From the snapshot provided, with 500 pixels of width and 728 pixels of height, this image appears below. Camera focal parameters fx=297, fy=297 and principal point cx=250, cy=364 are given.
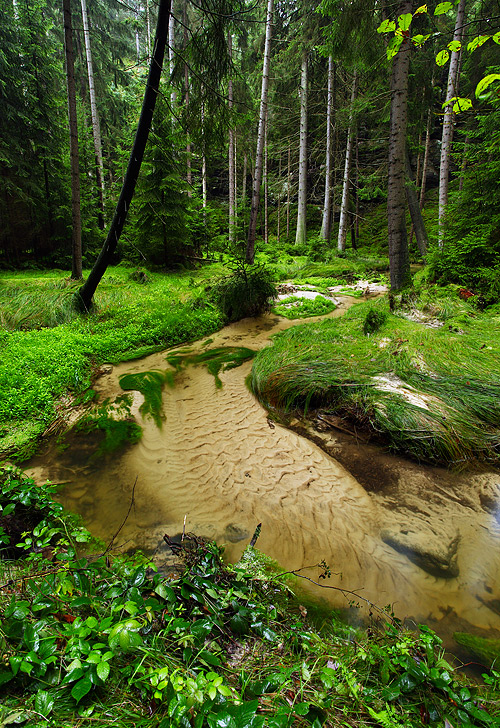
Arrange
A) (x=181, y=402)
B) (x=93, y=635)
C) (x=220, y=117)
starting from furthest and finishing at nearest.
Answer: (x=220, y=117)
(x=181, y=402)
(x=93, y=635)

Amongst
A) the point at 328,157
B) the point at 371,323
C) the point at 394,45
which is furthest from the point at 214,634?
the point at 328,157

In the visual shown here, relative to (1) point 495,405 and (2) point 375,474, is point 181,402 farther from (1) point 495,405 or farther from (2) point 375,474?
(1) point 495,405

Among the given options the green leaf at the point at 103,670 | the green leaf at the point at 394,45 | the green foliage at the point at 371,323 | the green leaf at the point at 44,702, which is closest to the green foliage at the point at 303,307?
the green foliage at the point at 371,323

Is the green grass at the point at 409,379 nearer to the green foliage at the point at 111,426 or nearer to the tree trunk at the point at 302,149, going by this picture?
the green foliage at the point at 111,426

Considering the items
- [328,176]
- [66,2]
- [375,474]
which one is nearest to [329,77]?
[328,176]

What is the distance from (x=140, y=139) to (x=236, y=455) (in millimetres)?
5659

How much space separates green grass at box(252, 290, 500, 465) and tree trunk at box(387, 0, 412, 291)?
155 centimetres

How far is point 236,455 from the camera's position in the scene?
3902 millimetres

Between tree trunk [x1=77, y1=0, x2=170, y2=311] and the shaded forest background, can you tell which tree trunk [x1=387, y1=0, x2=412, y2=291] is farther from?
tree trunk [x1=77, y1=0, x2=170, y2=311]

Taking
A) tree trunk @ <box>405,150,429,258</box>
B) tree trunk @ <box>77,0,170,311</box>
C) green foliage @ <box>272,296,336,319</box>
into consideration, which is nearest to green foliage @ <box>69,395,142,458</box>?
tree trunk @ <box>77,0,170,311</box>

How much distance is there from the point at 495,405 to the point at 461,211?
5497 millimetres

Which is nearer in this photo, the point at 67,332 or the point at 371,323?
the point at 371,323

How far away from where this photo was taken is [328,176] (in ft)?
53.5

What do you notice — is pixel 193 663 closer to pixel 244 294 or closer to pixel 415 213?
pixel 244 294
